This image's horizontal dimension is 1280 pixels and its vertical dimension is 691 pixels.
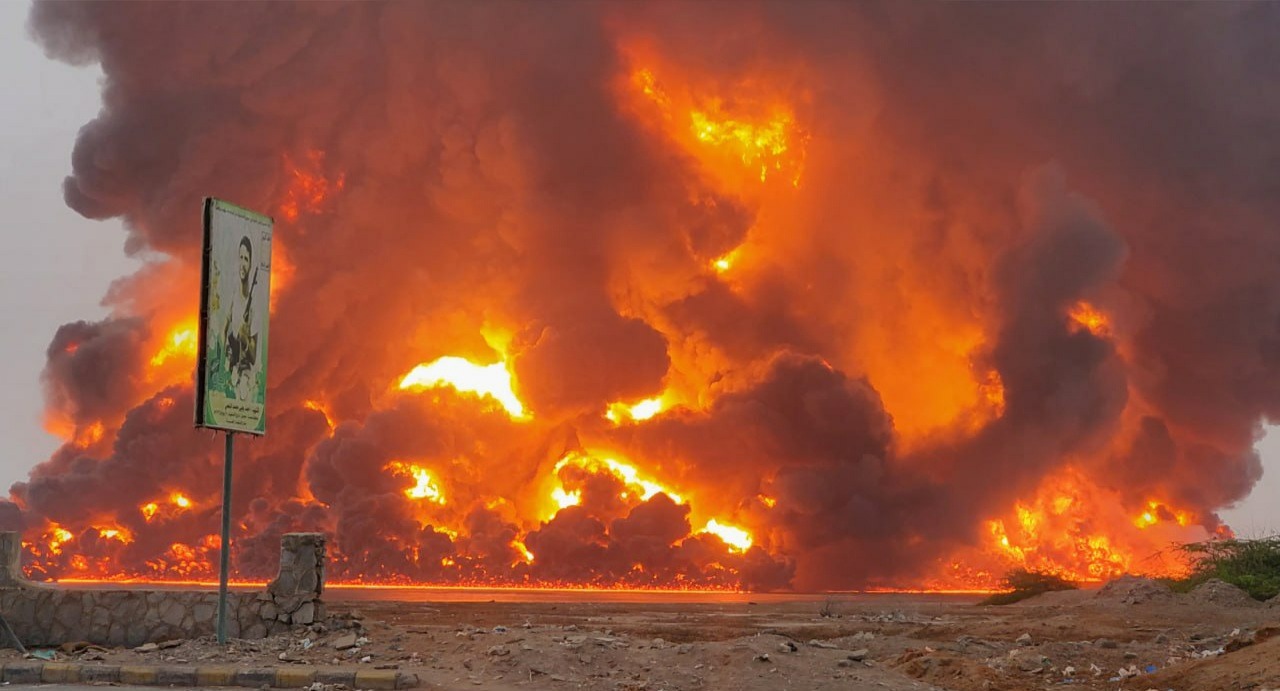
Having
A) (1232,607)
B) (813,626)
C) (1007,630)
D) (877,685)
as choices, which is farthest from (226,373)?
(1232,607)

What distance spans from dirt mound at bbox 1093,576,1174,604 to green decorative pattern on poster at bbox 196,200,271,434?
2606 cm

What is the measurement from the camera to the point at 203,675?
20.3 m

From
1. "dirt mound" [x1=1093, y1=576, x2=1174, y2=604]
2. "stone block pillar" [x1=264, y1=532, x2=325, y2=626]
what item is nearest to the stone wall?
"stone block pillar" [x1=264, y1=532, x2=325, y2=626]

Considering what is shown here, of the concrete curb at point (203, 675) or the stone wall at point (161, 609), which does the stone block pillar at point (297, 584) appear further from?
the concrete curb at point (203, 675)

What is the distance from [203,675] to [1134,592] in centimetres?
2786

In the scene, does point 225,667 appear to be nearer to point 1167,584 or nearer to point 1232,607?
point 1232,607

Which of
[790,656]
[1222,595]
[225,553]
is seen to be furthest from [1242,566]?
[225,553]

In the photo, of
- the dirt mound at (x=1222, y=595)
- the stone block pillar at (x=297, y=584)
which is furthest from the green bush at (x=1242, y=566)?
the stone block pillar at (x=297, y=584)

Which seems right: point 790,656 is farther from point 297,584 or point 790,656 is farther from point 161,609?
point 161,609

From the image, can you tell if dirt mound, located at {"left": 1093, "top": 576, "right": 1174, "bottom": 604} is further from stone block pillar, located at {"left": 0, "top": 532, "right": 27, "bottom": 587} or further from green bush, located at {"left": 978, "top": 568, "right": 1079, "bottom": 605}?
stone block pillar, located at {"left": 0, "top": 532, "right": 27, "bottom": 587}

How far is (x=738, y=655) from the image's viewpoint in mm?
21219

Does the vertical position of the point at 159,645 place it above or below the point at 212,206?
below

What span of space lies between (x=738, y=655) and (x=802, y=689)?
2092 mm

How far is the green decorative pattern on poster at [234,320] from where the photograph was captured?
24109mm
